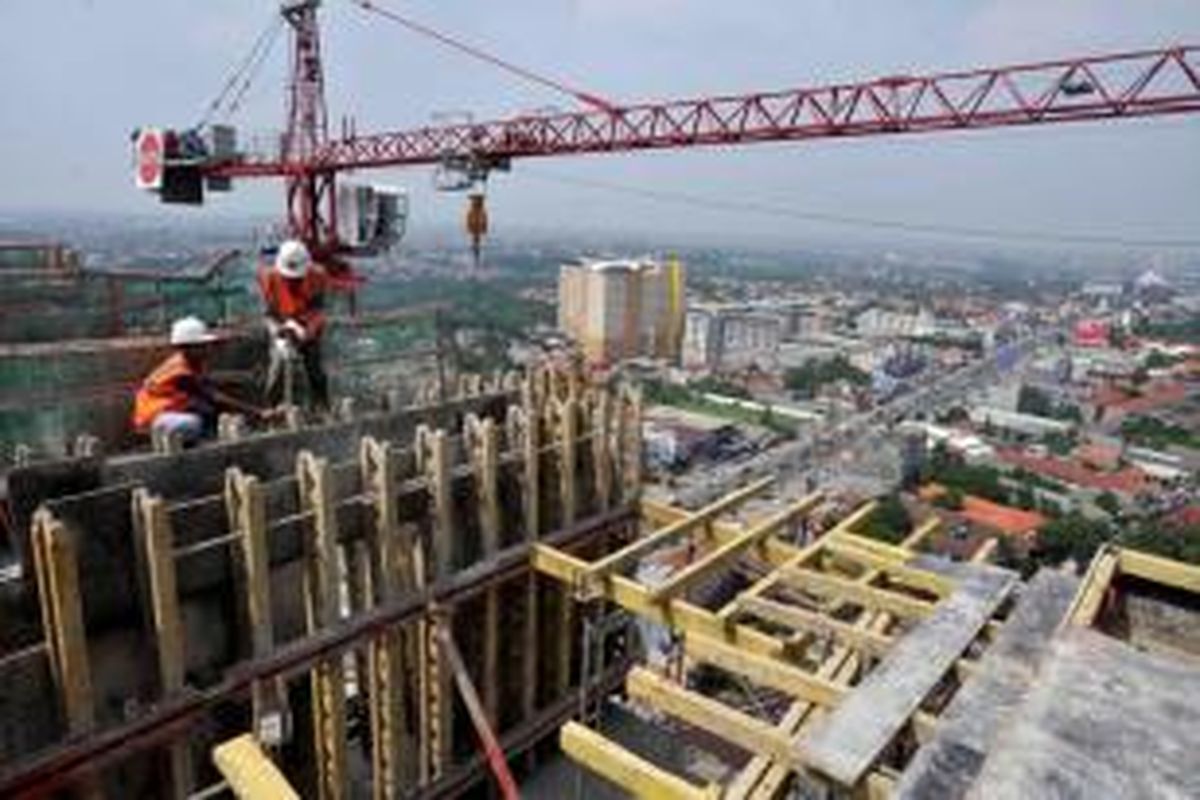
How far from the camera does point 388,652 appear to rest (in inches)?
257

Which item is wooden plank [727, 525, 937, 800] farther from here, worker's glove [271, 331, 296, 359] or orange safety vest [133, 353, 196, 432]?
worker's glove [271, 331, 296, 359]

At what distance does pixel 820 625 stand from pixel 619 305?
331 ft

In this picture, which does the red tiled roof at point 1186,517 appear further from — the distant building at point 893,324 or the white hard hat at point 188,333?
the distant building at point 893,324

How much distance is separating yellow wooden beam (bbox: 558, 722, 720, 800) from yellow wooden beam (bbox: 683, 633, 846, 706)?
3.72 feet

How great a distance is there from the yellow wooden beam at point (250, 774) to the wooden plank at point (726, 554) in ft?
10.6

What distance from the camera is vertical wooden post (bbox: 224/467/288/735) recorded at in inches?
213

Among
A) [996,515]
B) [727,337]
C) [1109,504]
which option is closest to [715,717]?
[996,515]

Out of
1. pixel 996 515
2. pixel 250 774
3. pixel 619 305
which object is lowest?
pixel 996 515

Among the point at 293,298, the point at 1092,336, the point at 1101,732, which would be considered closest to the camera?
the point at 1101,732

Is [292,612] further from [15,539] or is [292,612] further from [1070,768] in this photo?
[1070,768]

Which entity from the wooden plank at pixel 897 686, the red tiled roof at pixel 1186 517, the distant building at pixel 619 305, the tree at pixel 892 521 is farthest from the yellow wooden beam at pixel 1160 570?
the distant building at pixel 619 305

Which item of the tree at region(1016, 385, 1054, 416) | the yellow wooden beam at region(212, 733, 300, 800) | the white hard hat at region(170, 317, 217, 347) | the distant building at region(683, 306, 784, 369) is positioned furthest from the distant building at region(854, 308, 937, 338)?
the yellow wooden beam at region(212, 733, 300, 800)

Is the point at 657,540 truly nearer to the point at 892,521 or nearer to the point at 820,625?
the point at 820,625

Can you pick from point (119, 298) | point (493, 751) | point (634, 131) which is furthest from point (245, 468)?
point (634, 131)
